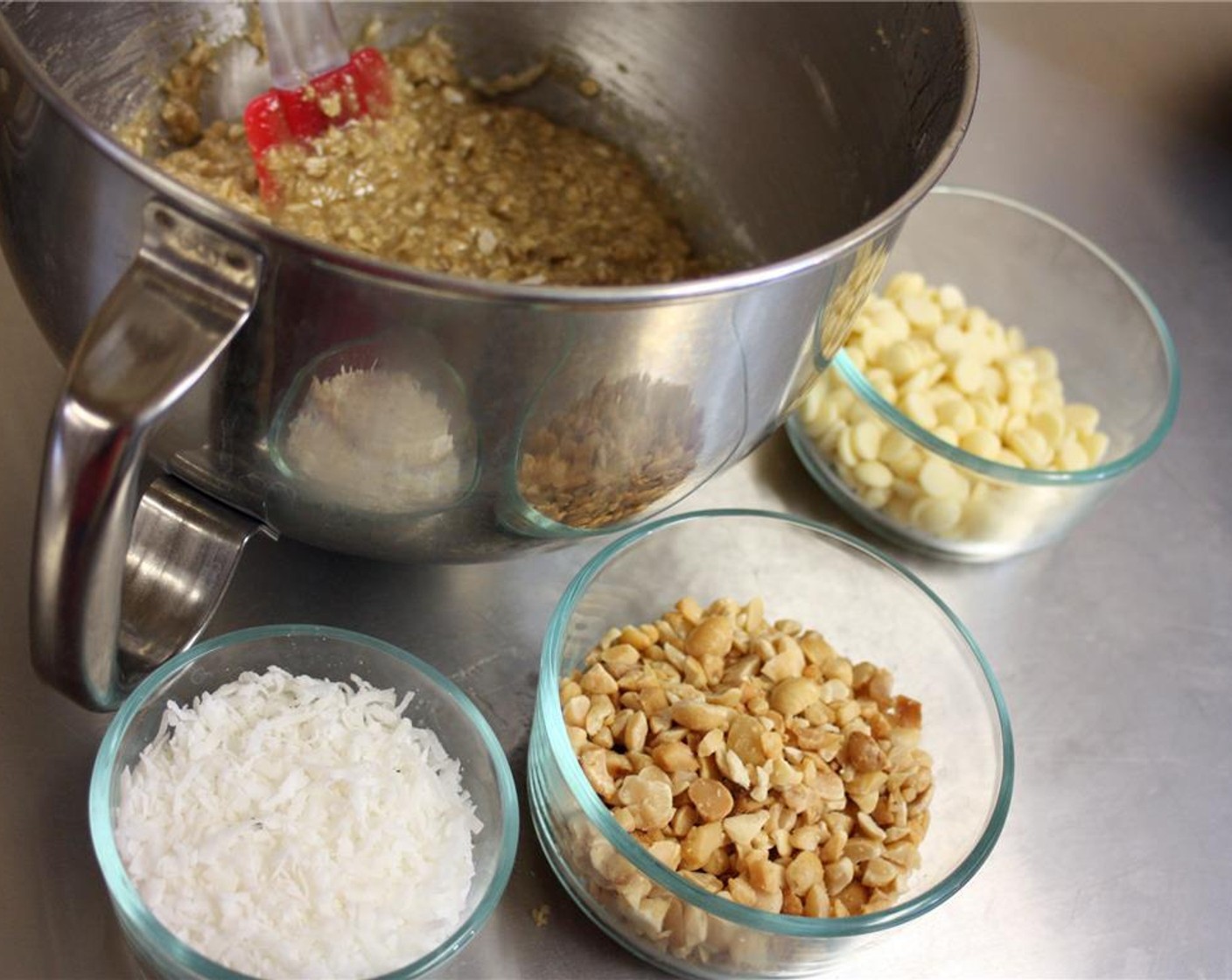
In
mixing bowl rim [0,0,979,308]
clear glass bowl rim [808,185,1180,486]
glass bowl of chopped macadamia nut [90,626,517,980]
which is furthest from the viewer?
clear glass bowl rim [808,185,1180,486]

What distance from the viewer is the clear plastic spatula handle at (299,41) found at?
0.95 m

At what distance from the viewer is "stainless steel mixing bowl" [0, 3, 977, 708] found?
56cm

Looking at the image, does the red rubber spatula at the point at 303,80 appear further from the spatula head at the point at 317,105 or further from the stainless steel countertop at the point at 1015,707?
the stainless steel countertop at the point at 1015,707

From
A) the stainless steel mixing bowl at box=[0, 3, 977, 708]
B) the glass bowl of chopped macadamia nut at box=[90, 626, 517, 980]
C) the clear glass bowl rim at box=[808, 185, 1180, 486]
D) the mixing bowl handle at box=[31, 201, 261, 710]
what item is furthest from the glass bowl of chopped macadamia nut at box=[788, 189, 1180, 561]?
the mixing bowl handle at box=[31, 201, 261, 710]

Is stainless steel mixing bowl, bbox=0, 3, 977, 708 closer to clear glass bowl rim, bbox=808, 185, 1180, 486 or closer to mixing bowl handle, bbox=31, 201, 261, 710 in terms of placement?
mixing bowl handle, bbox=31, 201, 261, 710

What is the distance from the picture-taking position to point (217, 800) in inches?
27.6

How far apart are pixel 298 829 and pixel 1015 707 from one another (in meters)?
0.49

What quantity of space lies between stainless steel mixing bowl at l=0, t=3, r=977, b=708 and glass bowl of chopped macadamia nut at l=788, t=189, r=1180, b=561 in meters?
0.15

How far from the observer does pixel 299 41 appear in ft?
3.19

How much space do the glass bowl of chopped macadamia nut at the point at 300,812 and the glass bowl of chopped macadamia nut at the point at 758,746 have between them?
0.19 feet

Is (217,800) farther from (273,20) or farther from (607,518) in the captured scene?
(273,20)

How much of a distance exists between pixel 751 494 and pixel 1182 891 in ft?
1.25

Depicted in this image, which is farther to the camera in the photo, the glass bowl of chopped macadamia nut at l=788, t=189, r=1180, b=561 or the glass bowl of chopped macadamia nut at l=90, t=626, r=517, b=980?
the glass bowl of chopped macadamia nut at l=788, t=189, r=1180, b=561

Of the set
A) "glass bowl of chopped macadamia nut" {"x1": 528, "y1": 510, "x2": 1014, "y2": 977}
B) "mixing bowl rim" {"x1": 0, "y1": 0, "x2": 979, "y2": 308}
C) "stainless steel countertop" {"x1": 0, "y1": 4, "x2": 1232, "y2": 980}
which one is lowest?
"stainless steel countertop" {"x1": 0, "y1": 4, "x2": 1232, "y2": 980}
